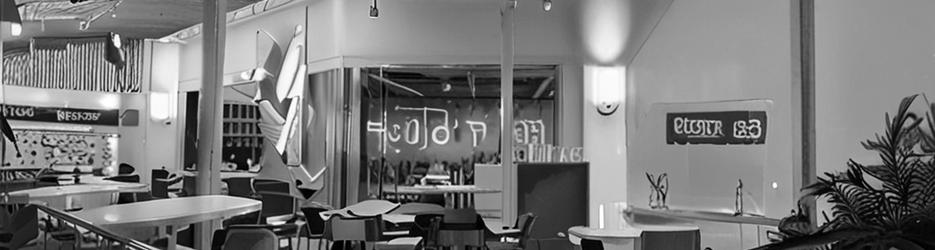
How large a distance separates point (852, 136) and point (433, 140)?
3844mm

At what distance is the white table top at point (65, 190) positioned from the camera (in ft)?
13.1

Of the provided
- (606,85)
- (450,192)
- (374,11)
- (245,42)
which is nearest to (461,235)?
(450,192)

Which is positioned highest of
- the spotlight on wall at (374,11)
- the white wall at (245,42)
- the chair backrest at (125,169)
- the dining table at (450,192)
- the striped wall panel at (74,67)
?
the spotlight on wall at (374,11)

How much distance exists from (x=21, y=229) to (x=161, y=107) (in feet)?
6.38

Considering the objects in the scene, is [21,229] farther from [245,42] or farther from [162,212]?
[245,42]

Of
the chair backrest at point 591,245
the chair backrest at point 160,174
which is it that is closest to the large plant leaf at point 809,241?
the chair backrest at point 591,245

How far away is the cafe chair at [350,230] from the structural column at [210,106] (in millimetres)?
948

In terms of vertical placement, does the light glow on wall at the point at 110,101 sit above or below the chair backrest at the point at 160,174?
above

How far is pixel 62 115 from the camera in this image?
4574 millimetres

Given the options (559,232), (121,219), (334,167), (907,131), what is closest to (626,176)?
(559,232)

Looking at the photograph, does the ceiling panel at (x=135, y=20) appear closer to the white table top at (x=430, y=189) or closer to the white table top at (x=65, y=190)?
the white table top at (x=65, y=190)

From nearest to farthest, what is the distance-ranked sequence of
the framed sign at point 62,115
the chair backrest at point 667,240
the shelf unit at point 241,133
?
1. the framed sign at point 62,115
2. the chair backrest at point 667,240
3. the shelf unit at point 241,133

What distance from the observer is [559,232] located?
7.16m

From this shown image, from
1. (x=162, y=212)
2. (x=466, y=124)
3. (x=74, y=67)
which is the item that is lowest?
(x=162, y=212)
